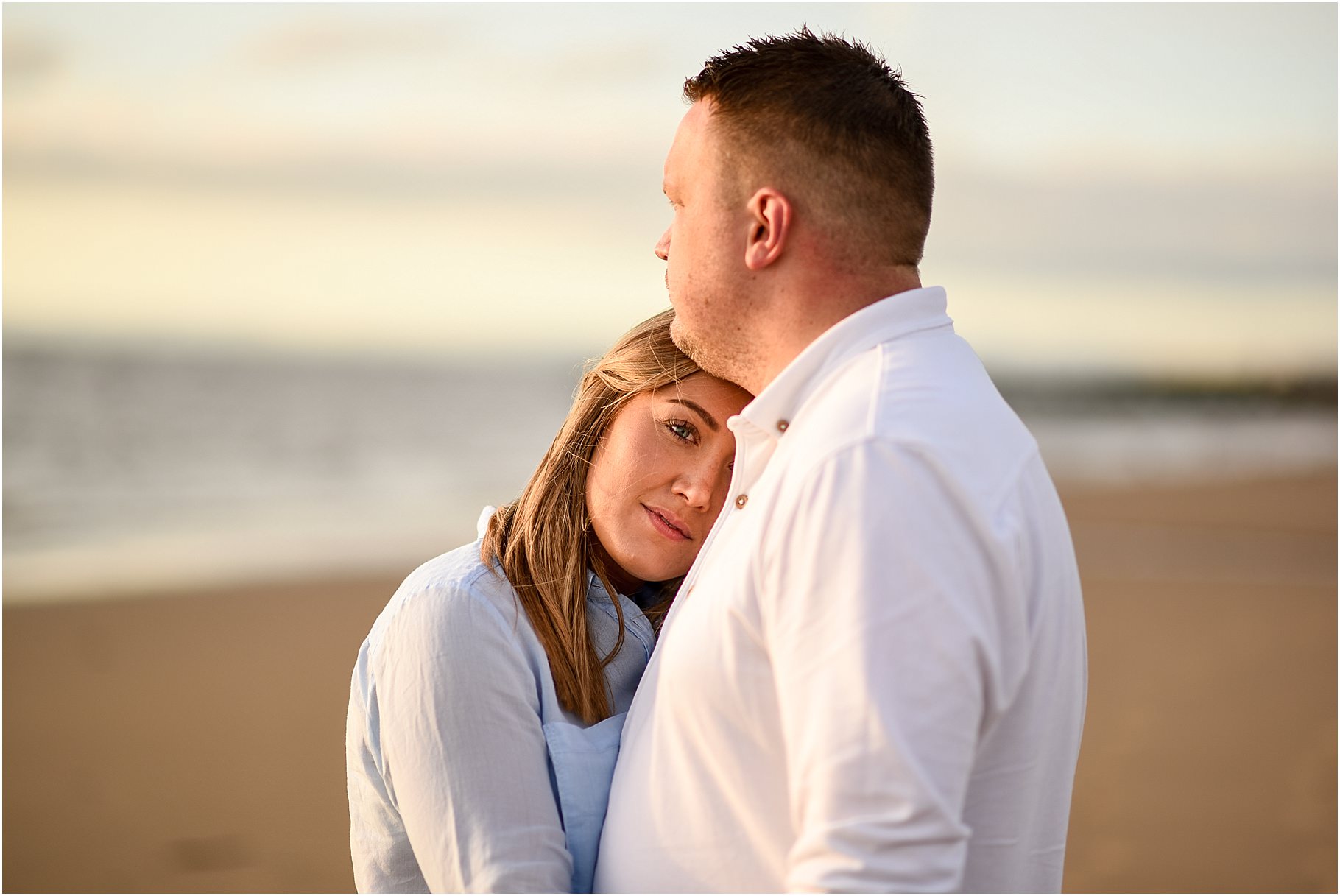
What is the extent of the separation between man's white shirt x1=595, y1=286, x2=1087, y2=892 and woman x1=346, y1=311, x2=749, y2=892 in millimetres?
206

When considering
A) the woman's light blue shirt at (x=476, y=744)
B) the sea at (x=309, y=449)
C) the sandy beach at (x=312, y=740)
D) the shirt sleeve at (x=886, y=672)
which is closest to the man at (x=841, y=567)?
the shirt sleeve at (x=886, y=672)

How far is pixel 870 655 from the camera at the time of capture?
141 centimetres

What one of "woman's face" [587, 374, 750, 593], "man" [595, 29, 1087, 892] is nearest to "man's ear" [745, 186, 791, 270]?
"man" [595, 29, 1087, 892]

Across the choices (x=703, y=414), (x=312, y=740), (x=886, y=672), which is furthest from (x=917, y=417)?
(x=312, y=740)

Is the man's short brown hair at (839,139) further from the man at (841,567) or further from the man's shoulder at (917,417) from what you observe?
the man's shoulder at (917,417)

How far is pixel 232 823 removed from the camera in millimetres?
5957

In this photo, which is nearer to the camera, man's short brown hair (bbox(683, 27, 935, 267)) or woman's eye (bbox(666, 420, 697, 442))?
man's short brown hair (bbox(683, 27, 935, 267))

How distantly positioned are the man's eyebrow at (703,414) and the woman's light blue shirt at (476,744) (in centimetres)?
54

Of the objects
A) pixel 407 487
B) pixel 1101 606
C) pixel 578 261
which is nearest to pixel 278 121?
pixel 578 261

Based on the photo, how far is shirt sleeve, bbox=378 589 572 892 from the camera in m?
2.01

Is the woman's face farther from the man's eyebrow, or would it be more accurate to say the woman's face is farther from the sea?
the sea

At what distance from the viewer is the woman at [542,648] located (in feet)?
6.69

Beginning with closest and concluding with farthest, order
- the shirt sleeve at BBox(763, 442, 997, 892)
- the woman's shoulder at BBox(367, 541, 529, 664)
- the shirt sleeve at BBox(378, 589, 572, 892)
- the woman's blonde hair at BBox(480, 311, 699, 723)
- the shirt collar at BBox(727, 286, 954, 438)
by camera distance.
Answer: the shirt sleeve at BBox(763, 442, 997, 892) → the shirt collar at BBox(727, 286, 954, 438) → the shirt sleeve at BBox(378, 589, 572, 892) → the woman's shoulder at BBox(367, 541, 529, 664) → the woman's blonde hair at BBox(480, 311, 699, 723)

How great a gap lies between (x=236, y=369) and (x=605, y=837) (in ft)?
97.0
